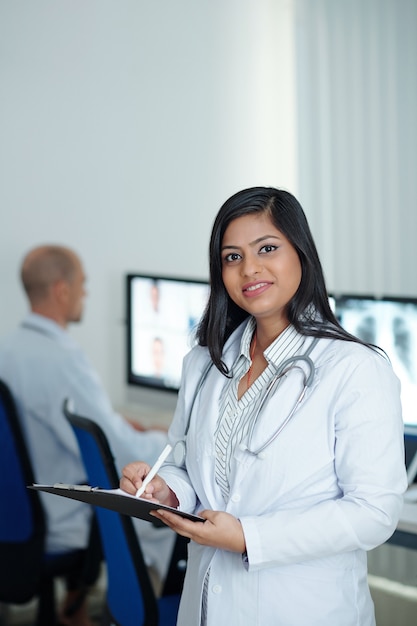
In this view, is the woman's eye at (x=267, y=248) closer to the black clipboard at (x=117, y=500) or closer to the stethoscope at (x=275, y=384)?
the stethoscope at (x=275, y=384)

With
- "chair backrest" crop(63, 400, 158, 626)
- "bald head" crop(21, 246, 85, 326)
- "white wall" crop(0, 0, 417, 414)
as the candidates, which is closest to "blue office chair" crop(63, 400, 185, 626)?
"chair backrest" crop(63, 400, 158, 626)

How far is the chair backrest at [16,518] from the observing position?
102 inches

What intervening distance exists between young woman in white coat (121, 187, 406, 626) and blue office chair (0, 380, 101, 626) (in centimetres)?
114

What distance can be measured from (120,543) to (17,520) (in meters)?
0.70

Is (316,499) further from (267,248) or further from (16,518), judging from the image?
(16,518)

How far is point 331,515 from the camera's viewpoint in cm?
135

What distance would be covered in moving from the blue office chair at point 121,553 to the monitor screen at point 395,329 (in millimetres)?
795

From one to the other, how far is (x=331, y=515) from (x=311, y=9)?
270 centimetres

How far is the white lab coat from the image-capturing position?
1.35 meters

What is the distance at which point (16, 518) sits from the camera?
263 centimetres

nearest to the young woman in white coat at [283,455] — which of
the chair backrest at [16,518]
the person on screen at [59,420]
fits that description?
the chair backrest at [16,518]

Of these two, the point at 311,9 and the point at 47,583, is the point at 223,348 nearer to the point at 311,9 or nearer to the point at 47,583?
the point at 47,583

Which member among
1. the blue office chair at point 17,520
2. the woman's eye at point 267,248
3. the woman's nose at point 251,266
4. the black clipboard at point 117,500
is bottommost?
the blue office chair at point 17,520

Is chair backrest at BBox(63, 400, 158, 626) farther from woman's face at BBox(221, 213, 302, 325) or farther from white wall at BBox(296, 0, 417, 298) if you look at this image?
white wall at BBox(296, 0, 417, 298)
